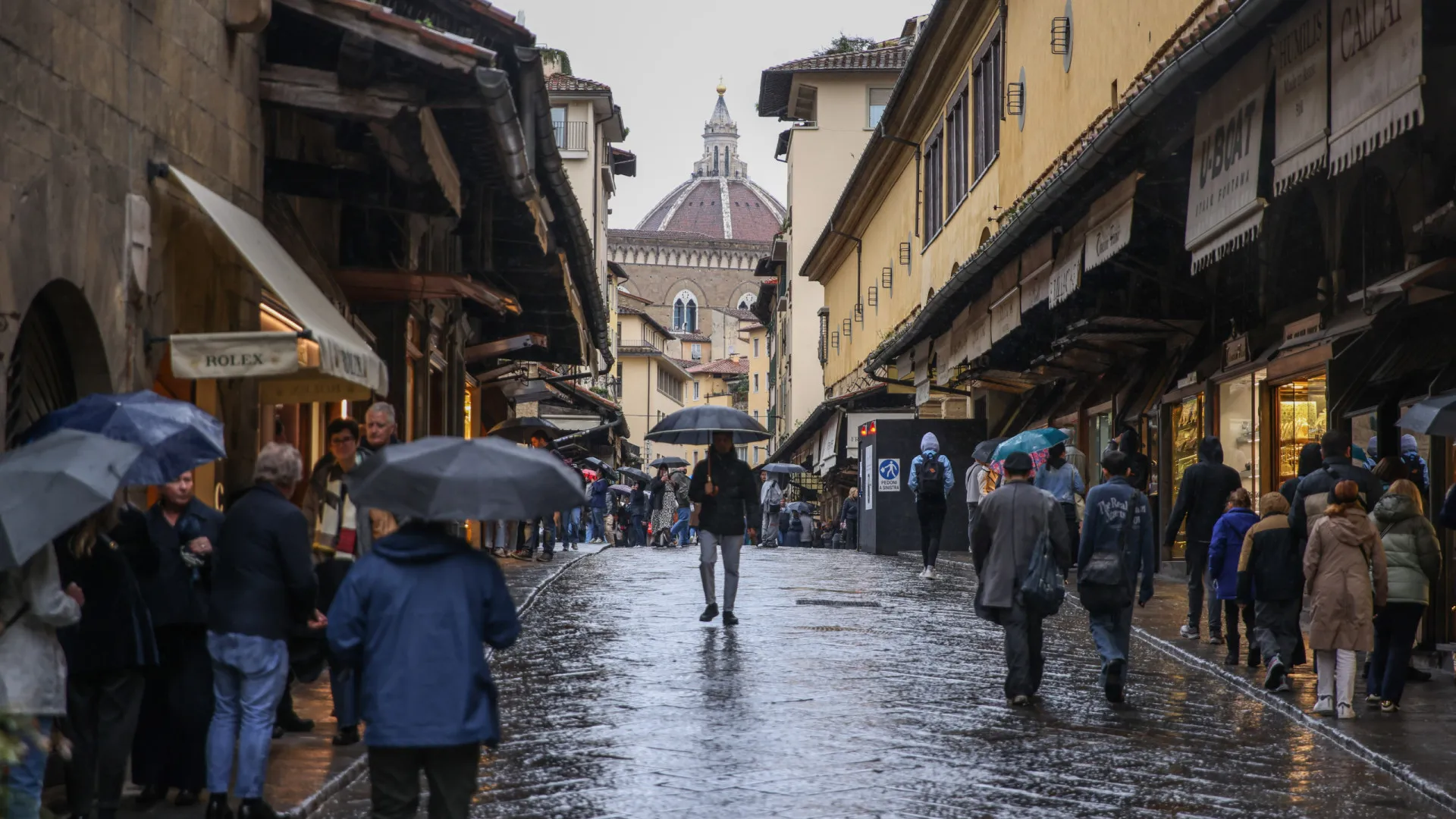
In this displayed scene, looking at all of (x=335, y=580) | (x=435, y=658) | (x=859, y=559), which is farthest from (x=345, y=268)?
(x=859, y=559)

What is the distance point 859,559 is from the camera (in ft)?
89.4

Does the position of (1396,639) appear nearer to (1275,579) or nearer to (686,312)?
(1275,579)

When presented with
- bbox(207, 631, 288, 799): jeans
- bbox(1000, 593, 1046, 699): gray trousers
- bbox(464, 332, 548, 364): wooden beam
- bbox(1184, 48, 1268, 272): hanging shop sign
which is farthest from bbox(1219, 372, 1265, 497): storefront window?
bbox(207, 631, 288, 799): jeans

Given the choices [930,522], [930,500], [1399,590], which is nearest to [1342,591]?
[1399,590]

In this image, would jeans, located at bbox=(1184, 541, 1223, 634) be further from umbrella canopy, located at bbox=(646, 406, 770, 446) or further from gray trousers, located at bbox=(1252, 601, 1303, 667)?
umbrella canopy, located at bbox=(646, 406, 770, 446)

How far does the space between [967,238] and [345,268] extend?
17744 mm

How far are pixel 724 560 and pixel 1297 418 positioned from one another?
5561 mm

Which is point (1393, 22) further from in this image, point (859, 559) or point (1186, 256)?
point (859, 559)

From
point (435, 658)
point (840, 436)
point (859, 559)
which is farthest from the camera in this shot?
point (840, 436)

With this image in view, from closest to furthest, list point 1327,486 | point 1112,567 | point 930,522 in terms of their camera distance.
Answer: point 1112,567, point 1327,486, point 930,522

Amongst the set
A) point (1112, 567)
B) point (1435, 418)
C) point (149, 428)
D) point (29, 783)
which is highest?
point (1435, 418)

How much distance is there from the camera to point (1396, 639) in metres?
9.88

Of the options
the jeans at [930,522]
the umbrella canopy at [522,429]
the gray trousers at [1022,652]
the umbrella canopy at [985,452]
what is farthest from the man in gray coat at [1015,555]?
the umbrella canopy at [522,429]

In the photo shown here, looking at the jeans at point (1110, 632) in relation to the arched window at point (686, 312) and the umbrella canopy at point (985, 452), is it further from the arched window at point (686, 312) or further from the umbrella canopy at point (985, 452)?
the arched window at point (686, 312)
